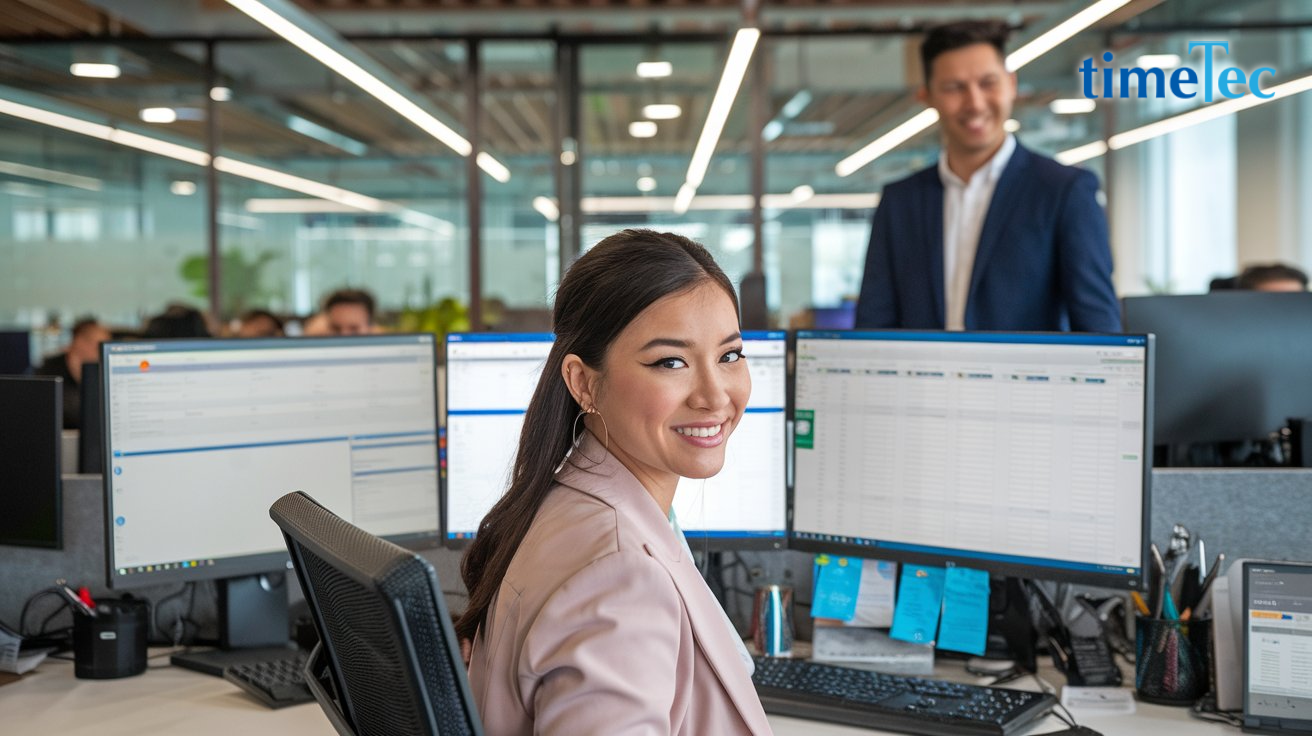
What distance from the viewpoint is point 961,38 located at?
7.72ft

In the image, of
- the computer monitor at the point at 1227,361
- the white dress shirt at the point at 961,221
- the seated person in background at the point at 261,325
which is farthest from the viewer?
the seated person in background at the point at 261,325

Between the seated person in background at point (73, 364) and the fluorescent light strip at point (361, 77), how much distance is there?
3.51 ft

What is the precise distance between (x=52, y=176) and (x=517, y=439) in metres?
5.83

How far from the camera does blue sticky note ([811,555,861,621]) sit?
1.78 m

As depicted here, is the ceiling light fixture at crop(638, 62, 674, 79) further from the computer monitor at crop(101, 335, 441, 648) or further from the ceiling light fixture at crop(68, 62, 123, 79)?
the computer monitor at crop(101, 335, 441, 648)

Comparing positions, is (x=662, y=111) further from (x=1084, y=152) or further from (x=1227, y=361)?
(x=1227, y=361)

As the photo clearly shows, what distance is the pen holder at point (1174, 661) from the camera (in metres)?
1.53

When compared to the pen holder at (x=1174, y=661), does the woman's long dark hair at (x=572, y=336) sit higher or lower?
higher

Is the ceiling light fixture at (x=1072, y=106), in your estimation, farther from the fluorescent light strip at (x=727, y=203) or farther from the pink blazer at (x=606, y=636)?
the pink blazer at (x=606, y=636)

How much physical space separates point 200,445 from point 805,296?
4951mm

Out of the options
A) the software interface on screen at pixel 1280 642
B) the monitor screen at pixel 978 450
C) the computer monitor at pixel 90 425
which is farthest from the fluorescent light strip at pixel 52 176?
the software interface on screen at pixel 1280 642

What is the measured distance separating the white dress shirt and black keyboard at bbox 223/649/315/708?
138 cm

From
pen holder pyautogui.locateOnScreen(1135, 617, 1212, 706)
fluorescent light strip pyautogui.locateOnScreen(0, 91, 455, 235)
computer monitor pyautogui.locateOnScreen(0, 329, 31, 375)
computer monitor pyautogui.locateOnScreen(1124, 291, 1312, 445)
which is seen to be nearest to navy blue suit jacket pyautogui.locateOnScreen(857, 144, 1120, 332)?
computer monitor pyautogui.locateOnScreen(1124, 291, 1312, 445)

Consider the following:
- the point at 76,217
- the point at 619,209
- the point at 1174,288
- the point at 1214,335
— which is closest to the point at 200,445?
the point at 1214,335
